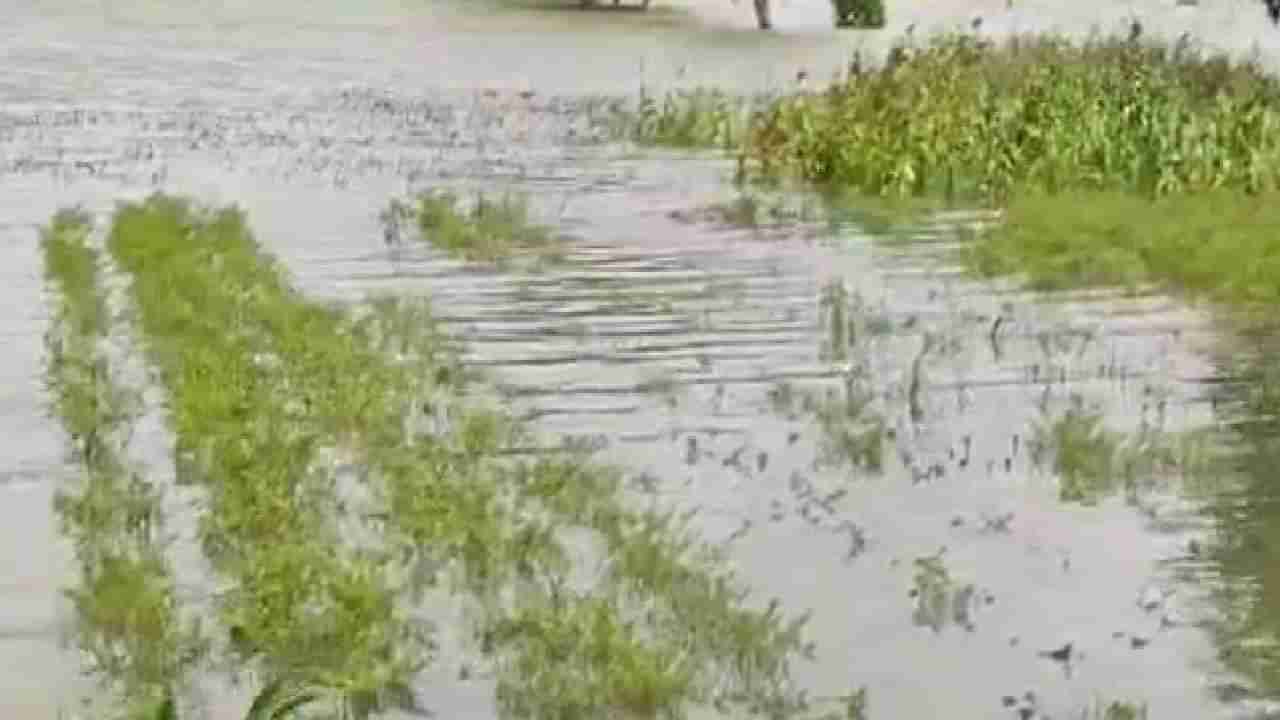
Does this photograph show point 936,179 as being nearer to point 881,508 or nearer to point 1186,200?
point 1186,200

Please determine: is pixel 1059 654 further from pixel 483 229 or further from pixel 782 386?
pixel 483 229

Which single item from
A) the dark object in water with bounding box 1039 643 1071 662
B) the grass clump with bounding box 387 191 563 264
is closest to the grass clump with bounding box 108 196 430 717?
the grass clump with bounding box 387 191 563 264

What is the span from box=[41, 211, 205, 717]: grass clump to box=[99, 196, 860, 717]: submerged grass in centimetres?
21

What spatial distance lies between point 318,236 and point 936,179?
464 cm

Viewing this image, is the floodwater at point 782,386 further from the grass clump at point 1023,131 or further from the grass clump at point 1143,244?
the grass clump at point 1023,131

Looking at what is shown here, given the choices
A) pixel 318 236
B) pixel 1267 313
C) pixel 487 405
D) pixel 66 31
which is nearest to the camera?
pixel 487 405

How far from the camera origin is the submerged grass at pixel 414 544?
7.15 m

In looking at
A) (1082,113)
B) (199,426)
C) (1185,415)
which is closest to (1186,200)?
(1082,113)

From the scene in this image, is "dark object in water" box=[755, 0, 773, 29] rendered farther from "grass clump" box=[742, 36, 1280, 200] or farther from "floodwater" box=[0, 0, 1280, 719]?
"grass clump" box=[742, 36, 1280, 200]

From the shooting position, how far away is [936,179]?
1858 centimetres

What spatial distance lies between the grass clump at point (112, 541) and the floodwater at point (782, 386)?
0.36 ft

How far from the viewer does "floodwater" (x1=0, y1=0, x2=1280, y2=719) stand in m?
7.77

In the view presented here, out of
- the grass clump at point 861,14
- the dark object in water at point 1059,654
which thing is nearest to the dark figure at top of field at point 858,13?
the grass clump at point 861,14

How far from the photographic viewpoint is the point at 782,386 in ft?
37.3
